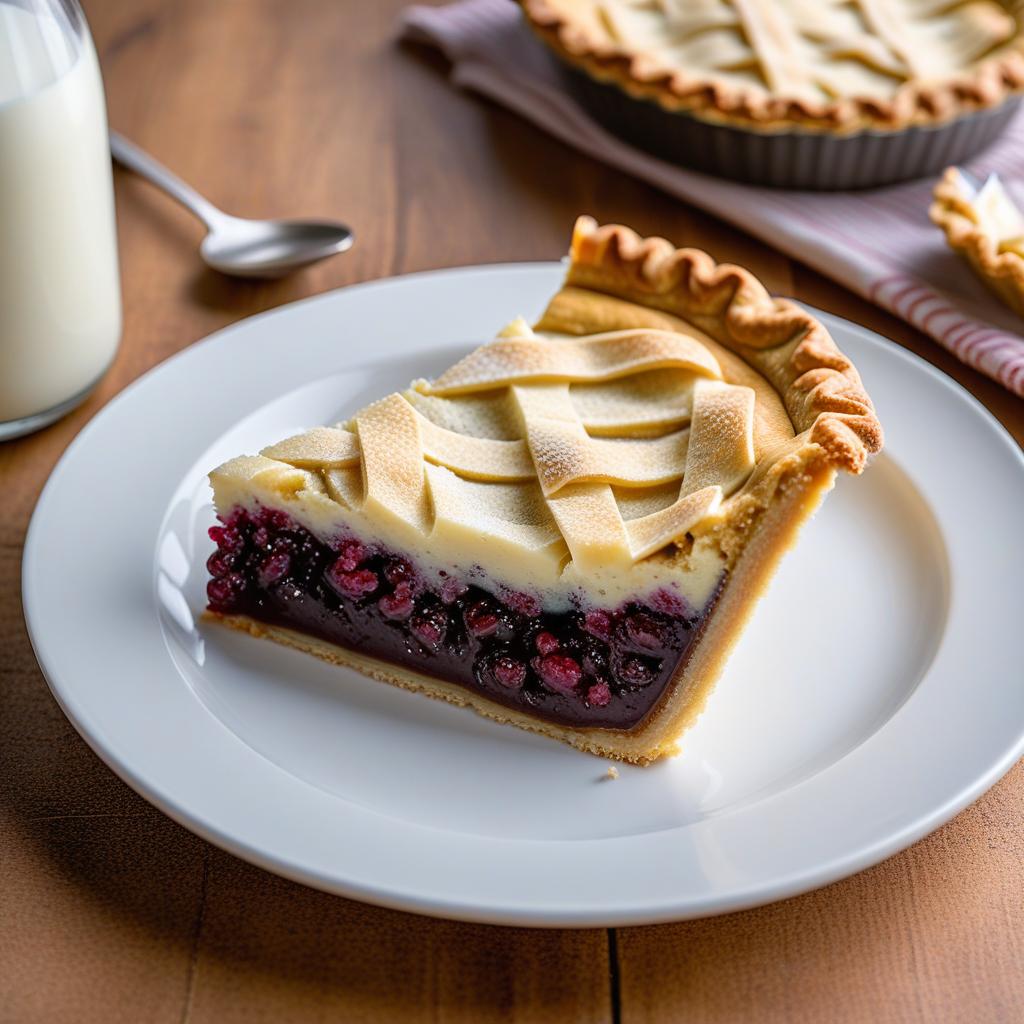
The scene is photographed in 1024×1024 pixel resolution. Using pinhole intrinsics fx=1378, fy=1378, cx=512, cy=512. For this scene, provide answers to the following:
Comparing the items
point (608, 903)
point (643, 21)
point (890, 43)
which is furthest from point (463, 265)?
point (608, 903)

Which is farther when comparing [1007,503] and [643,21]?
[643,21]

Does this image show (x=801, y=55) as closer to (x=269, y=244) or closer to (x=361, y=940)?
(x=269, y=244)

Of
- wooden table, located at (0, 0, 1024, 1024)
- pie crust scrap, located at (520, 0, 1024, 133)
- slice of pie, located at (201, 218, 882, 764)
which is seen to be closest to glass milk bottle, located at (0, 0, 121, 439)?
wooden table, located at (0, 0, 1024, 1024)

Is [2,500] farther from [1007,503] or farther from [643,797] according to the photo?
[1007,503]

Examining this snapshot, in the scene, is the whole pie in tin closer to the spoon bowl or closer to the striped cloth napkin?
the striped cloth napkin

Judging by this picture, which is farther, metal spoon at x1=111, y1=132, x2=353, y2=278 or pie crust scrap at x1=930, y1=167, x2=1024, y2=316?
metal spoon at x1=111, y1=132, x2=353, y2=278

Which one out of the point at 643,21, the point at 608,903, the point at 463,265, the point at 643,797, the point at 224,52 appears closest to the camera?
the point at 608,903

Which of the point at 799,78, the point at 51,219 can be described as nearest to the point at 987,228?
the point at 799,78
